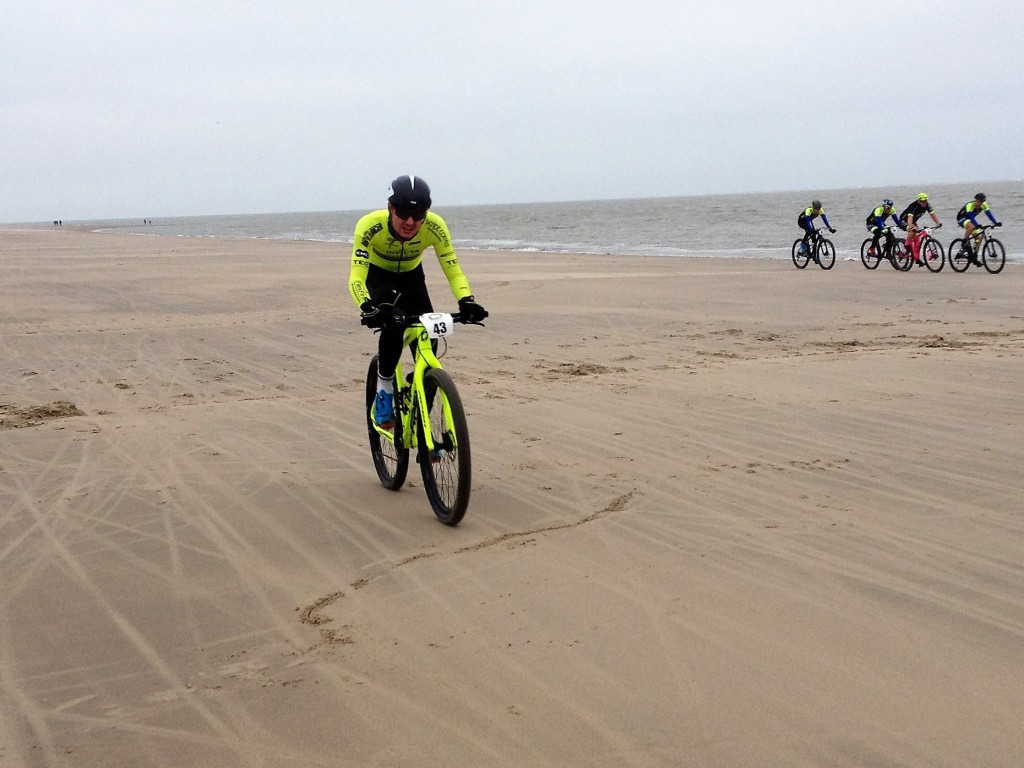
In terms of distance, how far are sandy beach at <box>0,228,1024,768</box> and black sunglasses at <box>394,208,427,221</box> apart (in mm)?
1608

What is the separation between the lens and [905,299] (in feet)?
49.8

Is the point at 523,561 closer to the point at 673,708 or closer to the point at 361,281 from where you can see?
the point at 673,708

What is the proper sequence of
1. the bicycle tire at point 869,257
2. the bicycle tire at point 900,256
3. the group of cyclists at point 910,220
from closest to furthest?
the group of cyclists at point 910,220 < the bicycle tire at point 900,256 < the bicycle tire at point 869,257

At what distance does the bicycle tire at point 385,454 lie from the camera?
5598mm

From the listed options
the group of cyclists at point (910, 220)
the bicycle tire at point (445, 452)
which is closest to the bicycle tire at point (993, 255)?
the group of cyclists at point (910, 220)

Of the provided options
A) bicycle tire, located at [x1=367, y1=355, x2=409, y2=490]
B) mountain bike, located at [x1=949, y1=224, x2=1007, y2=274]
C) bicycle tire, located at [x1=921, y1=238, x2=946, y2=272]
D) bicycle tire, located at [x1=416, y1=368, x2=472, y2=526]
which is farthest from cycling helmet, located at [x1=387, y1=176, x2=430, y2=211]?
bicycle tire, located at [x1=921, y1=238, x2=946, y2=272]

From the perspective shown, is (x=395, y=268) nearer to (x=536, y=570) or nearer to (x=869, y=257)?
(x=536, y=570)

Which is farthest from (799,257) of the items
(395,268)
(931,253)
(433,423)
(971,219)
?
(433,423)

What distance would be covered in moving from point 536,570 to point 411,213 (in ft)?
6.76

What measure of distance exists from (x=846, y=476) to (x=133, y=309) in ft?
40.7

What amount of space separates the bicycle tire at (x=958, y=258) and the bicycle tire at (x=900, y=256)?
90 cm

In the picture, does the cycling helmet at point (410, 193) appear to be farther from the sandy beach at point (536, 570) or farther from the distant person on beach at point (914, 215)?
the distant person on beach at point (914, 215)

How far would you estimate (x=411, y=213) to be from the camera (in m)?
5.14

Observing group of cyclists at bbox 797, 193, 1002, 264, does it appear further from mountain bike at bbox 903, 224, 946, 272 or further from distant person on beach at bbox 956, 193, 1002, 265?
mountain bike at bbox 903, 224, 946, 272
